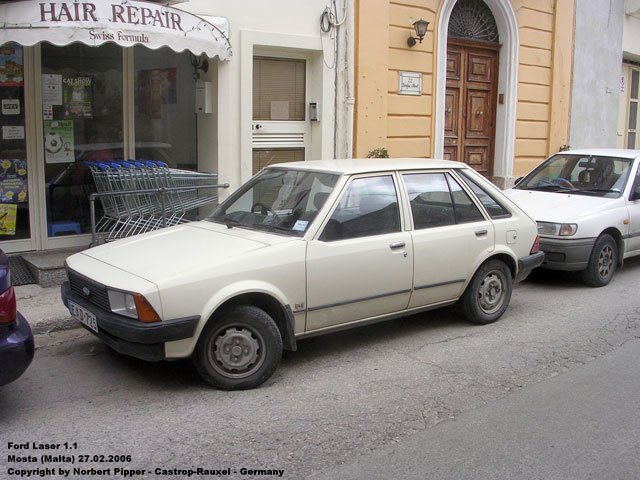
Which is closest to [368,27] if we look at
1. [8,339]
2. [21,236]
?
[21,236]

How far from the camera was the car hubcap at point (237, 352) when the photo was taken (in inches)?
191

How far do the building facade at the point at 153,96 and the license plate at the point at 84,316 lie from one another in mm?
2906

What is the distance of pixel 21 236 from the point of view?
8.45 m

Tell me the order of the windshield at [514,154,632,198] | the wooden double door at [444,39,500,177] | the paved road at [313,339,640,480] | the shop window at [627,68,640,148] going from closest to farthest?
the paved road at [313,339,640,480]
the windshield at [514,154,632,198]
the wooden double door at [444,39,500,177]
the shop window at [627,68,640,148]

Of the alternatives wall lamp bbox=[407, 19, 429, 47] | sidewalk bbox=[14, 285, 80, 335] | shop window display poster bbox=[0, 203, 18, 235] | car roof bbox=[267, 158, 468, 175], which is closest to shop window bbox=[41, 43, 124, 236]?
shop window display poster bbox=[0, 203, 18, 235]

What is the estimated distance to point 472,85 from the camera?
13250 millimetres

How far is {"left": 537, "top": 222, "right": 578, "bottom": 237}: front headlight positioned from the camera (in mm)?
7992

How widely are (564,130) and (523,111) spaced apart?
1474 mm

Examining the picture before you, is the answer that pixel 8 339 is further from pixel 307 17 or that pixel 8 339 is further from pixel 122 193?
pixel 307 17

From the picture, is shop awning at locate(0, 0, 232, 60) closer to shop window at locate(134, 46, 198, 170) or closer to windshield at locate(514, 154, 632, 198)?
shop window at locate(134, 46, 198, 170)

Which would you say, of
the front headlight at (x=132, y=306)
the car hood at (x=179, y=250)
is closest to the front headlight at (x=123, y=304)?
the front headlight at (x=132, y=306)

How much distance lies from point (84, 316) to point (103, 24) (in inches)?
130

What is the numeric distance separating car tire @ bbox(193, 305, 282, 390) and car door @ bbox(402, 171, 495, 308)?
1.52 m

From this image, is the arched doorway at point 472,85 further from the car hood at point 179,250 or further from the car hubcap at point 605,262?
the car hood at point 179,250
